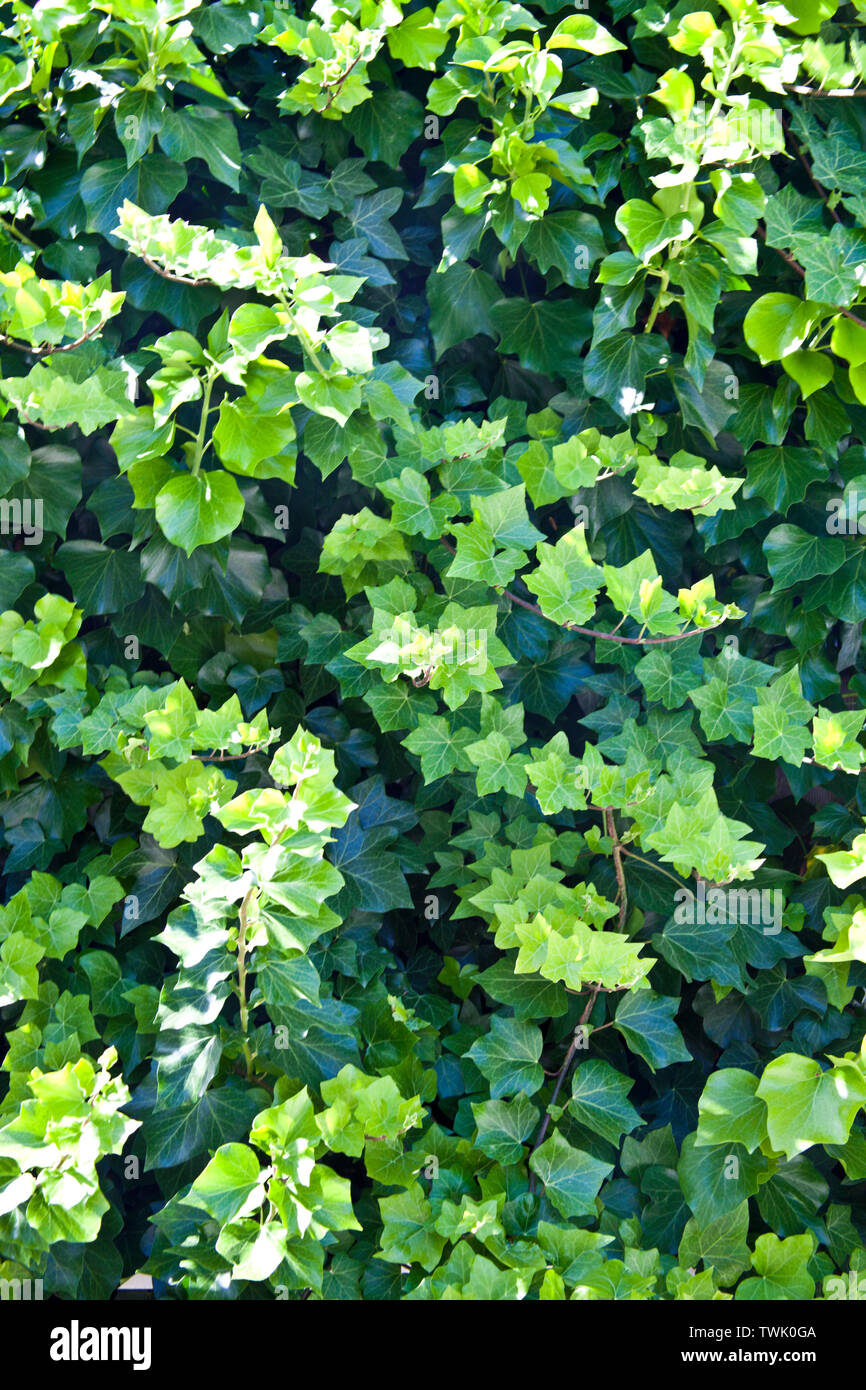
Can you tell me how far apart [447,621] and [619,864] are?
506 millimetres

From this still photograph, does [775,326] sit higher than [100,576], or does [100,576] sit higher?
[775,326]

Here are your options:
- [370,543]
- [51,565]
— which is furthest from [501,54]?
[51,565]

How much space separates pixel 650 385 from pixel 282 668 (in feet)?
2.81

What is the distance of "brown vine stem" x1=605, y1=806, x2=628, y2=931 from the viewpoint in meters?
1.78

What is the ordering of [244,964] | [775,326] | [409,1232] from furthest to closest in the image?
[775,326] → [409,1232] → [244,964]

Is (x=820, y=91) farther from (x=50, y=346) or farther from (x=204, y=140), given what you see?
(x=50, y=346)

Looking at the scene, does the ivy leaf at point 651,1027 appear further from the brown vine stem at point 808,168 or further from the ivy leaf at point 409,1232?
the brown vine stem at point 808,168

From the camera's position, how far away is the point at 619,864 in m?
1.80

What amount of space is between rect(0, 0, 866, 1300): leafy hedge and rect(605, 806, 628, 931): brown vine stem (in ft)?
0.05

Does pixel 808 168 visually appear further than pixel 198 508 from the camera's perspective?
Yes

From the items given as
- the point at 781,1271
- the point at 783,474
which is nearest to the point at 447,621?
the point at 783,474

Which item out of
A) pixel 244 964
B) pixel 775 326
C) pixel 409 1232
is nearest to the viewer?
pixel 244 964

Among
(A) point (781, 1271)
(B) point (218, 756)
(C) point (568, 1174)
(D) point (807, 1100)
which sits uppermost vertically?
(B) point (218, 756)
